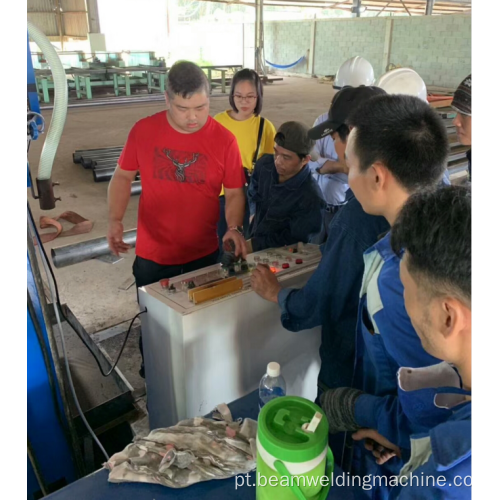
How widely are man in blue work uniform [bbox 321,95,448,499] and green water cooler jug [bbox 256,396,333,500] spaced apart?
176mm

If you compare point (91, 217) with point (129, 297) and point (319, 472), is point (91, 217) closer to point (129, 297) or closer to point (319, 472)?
point (129, 297)

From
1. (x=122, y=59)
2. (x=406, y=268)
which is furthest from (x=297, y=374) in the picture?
(x=122, y=59)

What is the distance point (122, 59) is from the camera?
427 inches

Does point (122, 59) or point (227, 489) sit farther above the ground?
point (122, 59)

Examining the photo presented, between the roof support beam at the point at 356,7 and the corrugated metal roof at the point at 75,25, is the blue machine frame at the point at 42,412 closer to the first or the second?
the roof support beam at the point at 356,7

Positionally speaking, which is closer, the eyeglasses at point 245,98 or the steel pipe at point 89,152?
the eyeglasses at point 245,98

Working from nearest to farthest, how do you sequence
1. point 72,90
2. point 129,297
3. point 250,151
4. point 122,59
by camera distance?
point 250,151 < point 129,297 < point 72,90 < point 122,59

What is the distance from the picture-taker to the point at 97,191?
473cm

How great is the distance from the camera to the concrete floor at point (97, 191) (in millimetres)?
2766

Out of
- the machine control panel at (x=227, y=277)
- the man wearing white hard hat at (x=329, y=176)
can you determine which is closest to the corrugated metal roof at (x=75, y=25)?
the man wearing white hard hat at (x=329, y=176)

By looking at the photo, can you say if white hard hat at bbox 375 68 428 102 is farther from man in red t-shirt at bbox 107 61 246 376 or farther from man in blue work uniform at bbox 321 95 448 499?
man in blue work uniform at bbox 321 95 448 499

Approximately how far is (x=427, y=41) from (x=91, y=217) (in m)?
10.9

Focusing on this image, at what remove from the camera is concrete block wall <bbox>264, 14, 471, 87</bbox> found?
1085 centimetres

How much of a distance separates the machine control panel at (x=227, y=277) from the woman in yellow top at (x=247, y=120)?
0.78m
